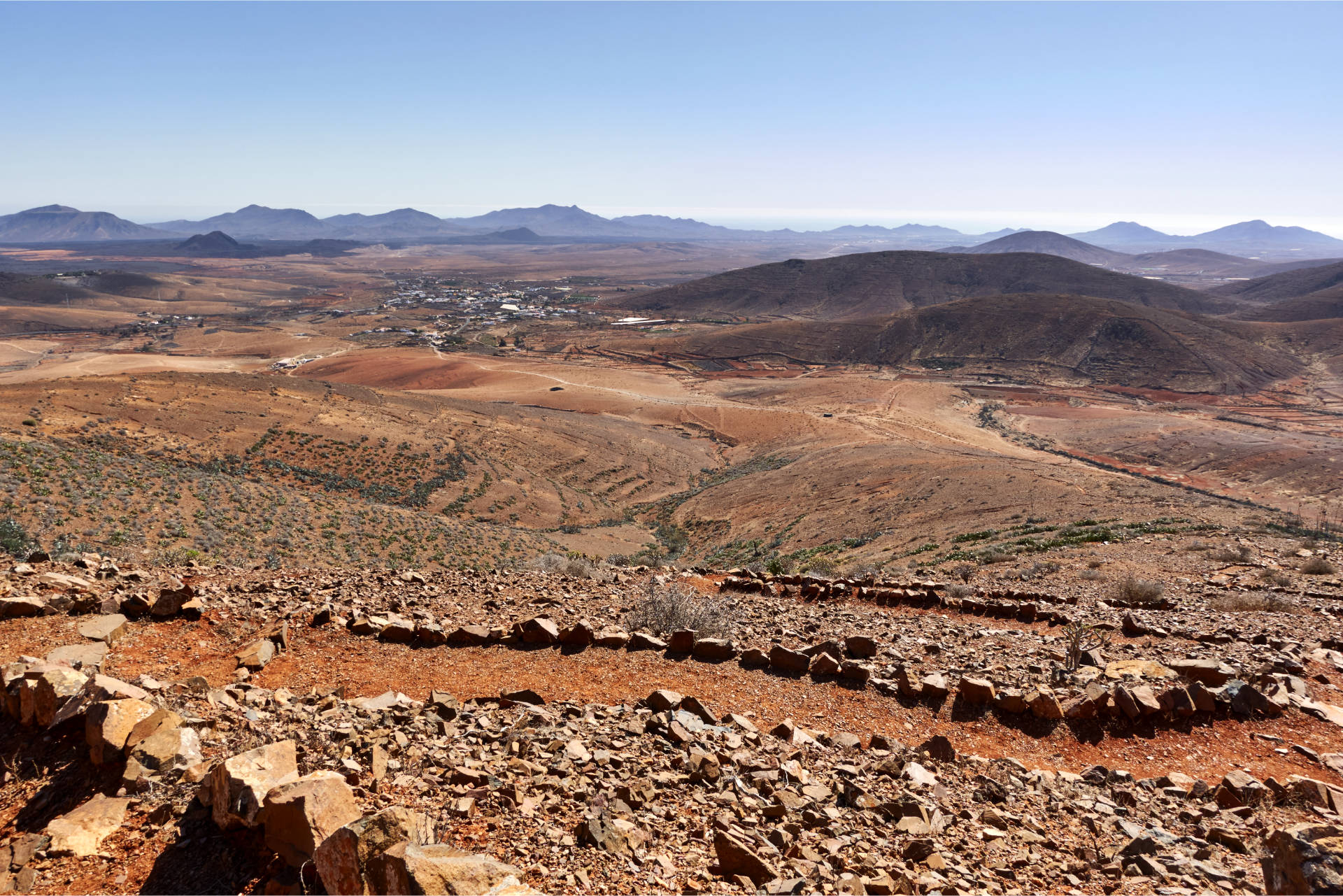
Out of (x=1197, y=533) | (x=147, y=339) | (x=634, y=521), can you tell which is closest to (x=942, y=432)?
(x=634, y=521)

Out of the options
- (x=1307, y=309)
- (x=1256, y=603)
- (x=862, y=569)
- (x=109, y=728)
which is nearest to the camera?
(x=109, y=728)

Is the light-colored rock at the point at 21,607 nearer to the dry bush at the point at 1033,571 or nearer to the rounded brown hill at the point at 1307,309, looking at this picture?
the dry bush at the point at 1033,571

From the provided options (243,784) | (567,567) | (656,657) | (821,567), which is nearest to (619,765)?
(243,784)

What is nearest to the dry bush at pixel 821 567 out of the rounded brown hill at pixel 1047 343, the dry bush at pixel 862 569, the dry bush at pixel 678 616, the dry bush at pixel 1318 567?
the dry bush at pixel 862 569

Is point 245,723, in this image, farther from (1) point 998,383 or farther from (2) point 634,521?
(1) point 998,383

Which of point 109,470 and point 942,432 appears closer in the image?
point 109,470

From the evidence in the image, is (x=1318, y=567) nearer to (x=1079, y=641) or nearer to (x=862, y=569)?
(x=1079, y=641)
